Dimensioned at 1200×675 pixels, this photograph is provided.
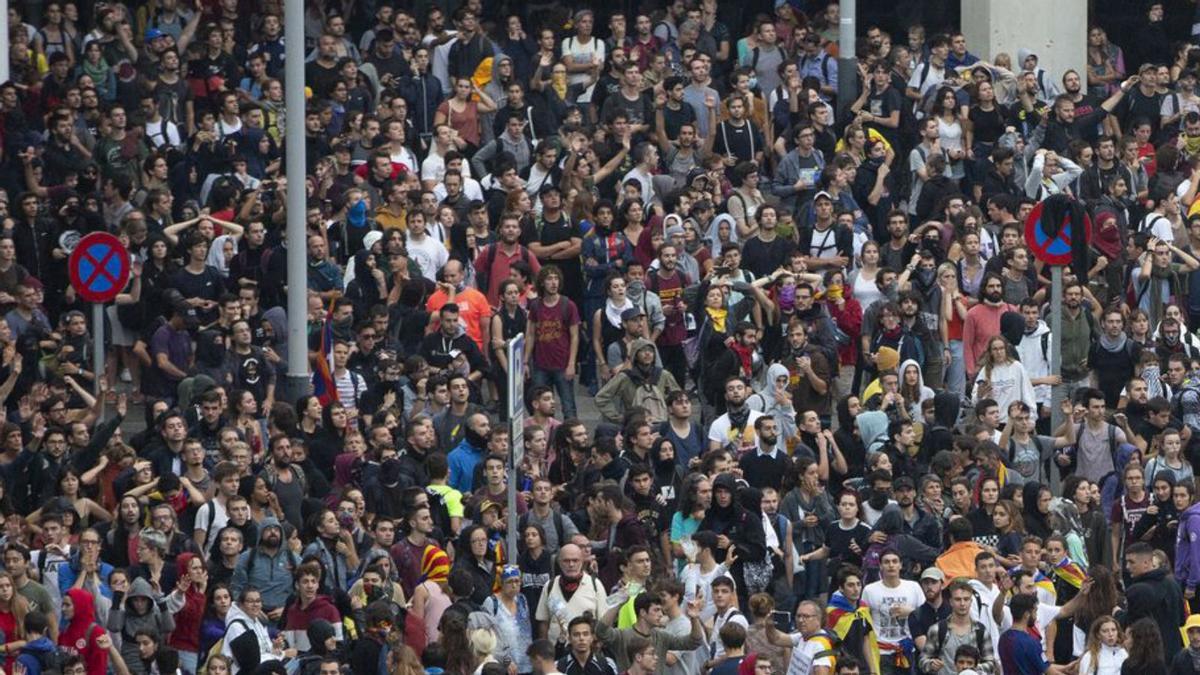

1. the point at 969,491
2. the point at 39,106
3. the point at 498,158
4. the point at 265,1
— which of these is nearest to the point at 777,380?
the point at 969,491

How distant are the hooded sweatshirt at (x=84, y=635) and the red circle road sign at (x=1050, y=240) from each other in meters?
7.81

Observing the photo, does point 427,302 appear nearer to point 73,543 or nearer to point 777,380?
point 777,380

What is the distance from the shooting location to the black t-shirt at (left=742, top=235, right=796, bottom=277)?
82.8 ft

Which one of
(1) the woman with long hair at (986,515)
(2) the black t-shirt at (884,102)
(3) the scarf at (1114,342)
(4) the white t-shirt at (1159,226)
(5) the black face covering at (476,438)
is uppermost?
(2) the black t-shirt at (884,102)

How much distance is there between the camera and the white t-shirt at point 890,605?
19734mm

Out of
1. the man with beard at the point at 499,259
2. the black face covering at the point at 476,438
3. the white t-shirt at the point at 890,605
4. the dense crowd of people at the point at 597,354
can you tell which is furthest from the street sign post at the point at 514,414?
the man with beard at the point at 499,259

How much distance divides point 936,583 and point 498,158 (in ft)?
27.3

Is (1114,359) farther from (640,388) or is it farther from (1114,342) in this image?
(640,388)

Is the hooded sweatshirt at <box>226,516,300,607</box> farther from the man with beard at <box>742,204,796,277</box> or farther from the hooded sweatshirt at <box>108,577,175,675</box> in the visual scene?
the man with beard at <box>742,204,796,277</box>

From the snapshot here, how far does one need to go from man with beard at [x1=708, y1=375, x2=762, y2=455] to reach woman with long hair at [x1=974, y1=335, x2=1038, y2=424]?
2005 mm

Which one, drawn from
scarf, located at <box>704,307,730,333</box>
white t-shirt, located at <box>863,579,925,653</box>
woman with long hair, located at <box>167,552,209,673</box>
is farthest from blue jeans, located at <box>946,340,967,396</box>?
woman with long hair, located at <box>167,552,209,673</box>

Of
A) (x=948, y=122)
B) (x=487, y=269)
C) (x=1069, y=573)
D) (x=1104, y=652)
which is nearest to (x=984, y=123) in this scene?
(x=948, y=122)

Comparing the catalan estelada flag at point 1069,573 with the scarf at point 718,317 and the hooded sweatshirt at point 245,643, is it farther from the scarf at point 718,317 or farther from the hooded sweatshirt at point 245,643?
the hooded sweatshirt at point 245,643

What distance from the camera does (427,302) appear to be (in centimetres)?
2441
